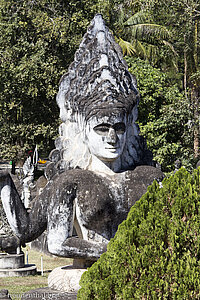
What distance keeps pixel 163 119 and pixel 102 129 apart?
11059 millimetres

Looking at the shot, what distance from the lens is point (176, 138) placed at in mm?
16547

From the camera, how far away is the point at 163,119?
15.8 meters

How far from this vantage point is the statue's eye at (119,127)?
4.94m

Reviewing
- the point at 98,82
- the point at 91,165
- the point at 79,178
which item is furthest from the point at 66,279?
the point at 98,82

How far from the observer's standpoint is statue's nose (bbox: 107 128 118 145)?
4859 millimetres

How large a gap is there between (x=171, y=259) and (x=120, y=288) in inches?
16.8

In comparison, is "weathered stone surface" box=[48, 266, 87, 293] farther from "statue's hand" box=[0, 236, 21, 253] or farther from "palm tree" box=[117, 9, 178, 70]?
"palm tree" box=[117, 9, 178, 70]

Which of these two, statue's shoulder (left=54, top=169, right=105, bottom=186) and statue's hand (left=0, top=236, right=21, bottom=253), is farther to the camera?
statue's hand (left=0, top=236, right=21, bottom=253)

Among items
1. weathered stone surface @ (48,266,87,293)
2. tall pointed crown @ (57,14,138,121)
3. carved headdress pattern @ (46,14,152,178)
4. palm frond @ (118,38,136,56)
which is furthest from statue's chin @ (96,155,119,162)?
palm frond @ (118,38,136,56)

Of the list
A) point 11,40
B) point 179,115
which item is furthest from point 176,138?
point 11,40

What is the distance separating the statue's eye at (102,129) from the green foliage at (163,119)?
10.4 metres

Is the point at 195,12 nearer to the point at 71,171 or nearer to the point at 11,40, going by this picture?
the point at 11,40

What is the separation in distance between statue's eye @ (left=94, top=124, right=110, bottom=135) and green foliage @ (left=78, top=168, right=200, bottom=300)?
1.27 meters

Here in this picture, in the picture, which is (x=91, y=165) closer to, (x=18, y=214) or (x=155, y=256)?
(x=18, y=214)
